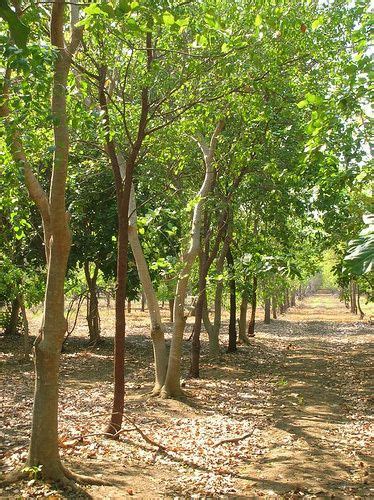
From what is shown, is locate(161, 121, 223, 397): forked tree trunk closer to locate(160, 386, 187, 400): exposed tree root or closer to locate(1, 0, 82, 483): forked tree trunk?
locate(160, 386, 187, 400): exposed tree root

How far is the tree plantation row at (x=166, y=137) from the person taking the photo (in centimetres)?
550

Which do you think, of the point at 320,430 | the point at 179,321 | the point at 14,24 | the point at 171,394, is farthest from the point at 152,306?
the point at 14,24

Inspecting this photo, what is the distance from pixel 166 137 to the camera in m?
11.6

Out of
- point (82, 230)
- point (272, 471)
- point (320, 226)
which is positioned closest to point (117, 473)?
point (272, 471)

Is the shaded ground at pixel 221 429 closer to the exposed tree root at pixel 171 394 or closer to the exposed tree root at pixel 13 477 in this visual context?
the exposed tree root at pixel 13 477

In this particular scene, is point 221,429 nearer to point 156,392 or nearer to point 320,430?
point 320,430

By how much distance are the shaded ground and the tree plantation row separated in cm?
84

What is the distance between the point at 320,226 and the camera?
13.4 meters

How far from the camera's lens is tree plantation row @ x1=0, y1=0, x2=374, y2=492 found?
5504 mm

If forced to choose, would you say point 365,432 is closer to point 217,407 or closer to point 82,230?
point 217,407

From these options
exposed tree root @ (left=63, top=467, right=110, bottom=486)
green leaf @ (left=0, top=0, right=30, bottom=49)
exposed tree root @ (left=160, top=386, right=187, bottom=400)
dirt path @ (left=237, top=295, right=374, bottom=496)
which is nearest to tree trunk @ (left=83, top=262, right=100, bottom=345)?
dirt path @ (left=237, top=295, right=374, bottom=496)

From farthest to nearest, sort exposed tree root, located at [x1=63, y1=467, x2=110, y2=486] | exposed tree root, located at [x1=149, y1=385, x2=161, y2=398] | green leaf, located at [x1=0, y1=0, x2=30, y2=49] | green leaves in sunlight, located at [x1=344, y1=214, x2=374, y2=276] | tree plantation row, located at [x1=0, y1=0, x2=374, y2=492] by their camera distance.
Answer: exposed tree root, located at [x1=149, y1=385, x2=161, y2=398] < exposed tree root, located at [x1=63, y1=467, x2=110, y2=486] < tree plantation row, located at [x1=0, y1=0, x2=374, y2=492] < green leaves in sunlight, located at [x1=344, y1=214, x2=374, y2=276] < green leaf, located at [x1=0, y1=0, x2=30, y2=49]

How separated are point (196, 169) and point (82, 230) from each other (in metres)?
6.26

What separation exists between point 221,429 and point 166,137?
6352 mm
